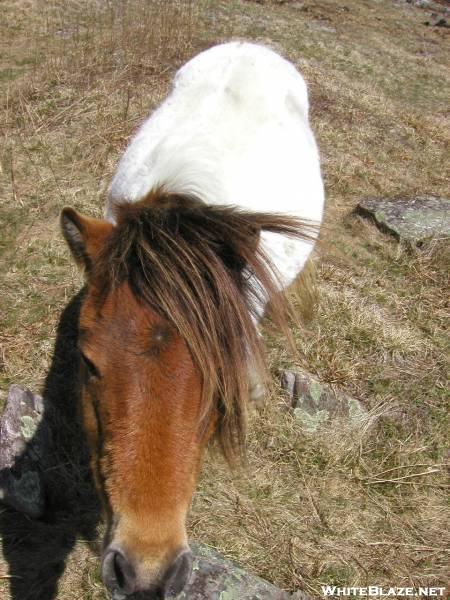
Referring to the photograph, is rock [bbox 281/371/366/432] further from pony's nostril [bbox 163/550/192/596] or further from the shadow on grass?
pony's nostril [bbox 163/550/192/596]

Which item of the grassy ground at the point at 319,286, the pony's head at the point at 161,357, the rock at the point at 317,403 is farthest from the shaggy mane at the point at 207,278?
the rock at the point at 317,403

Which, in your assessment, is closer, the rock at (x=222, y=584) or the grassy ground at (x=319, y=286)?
the rock at (x=222, y=584)

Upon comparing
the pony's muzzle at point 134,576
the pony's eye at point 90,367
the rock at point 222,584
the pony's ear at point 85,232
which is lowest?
the rock at point 222,584

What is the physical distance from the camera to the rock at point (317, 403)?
10.8ft

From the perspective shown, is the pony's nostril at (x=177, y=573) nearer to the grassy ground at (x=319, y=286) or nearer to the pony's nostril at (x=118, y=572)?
the pony's nostril at (x=118, y=572)

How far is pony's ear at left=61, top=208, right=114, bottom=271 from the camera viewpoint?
72.8 inches

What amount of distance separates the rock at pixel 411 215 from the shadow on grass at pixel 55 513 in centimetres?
309

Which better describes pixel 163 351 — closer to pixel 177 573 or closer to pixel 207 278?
pixel 207 278

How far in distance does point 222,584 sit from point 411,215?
3740mm

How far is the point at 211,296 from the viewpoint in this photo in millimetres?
1694

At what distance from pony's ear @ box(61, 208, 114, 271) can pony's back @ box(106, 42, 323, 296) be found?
1.15 feet

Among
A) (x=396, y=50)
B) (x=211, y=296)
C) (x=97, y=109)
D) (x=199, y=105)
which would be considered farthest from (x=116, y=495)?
(x=396, y=50)

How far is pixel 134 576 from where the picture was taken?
142 cm

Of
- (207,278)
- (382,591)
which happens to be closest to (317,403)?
(382,591)
